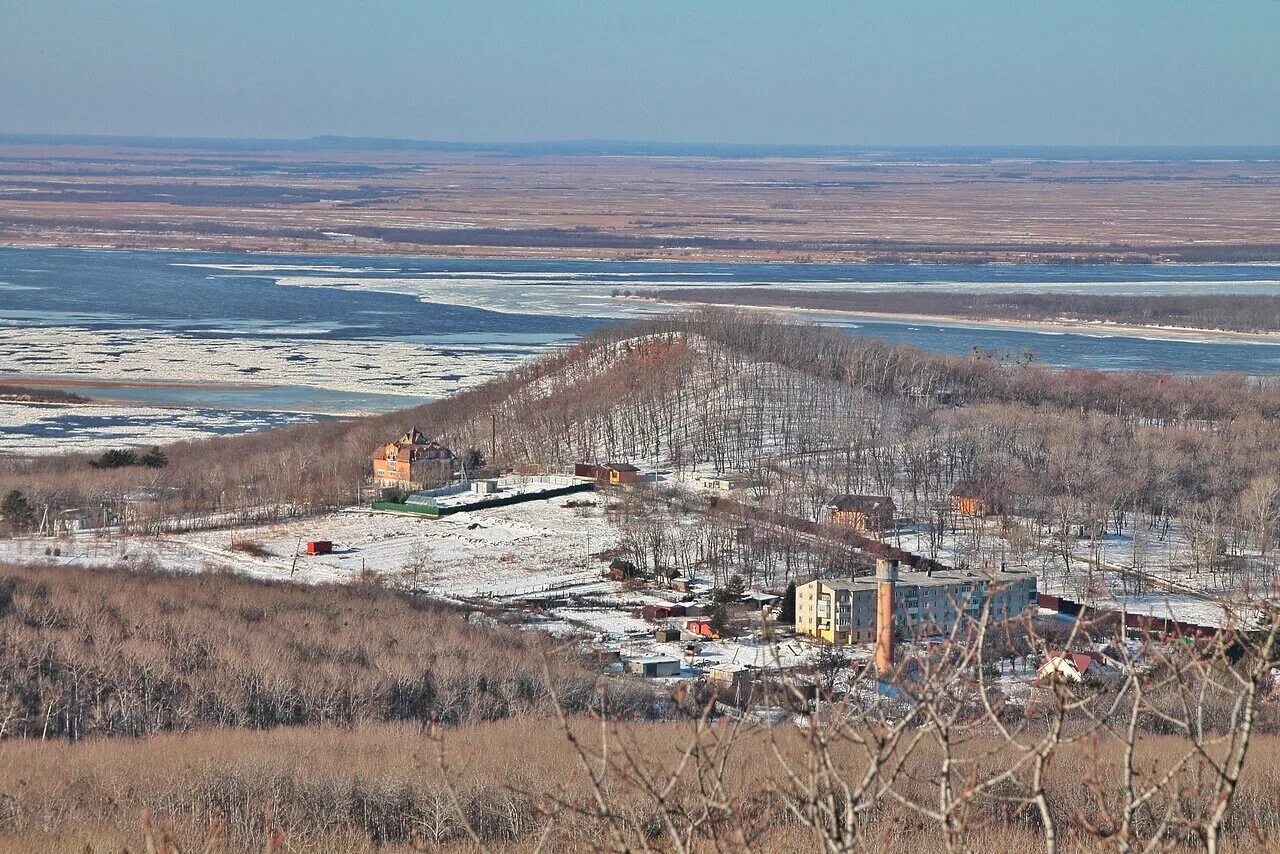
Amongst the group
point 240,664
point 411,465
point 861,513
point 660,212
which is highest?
point 240,664

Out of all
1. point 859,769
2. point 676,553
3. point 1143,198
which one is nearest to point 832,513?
point 676,553

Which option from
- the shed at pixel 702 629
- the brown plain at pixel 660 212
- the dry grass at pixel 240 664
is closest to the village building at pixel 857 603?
the shed at pixel 702 629

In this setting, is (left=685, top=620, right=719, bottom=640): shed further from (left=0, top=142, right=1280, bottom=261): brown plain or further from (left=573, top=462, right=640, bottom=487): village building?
(left=0, top=142, right=1280, bottom=261): brown plain

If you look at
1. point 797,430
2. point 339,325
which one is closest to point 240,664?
point 797,430

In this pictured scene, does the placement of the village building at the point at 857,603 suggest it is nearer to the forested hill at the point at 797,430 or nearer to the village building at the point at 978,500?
the village building at the point at 978,500

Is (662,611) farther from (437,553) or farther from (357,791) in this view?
(357,791)

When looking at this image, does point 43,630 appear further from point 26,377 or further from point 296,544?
point 26,377

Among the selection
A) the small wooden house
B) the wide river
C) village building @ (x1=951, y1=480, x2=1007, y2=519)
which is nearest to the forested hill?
village building @ (x1=951, y1=480, x2=1007, y2=519)
